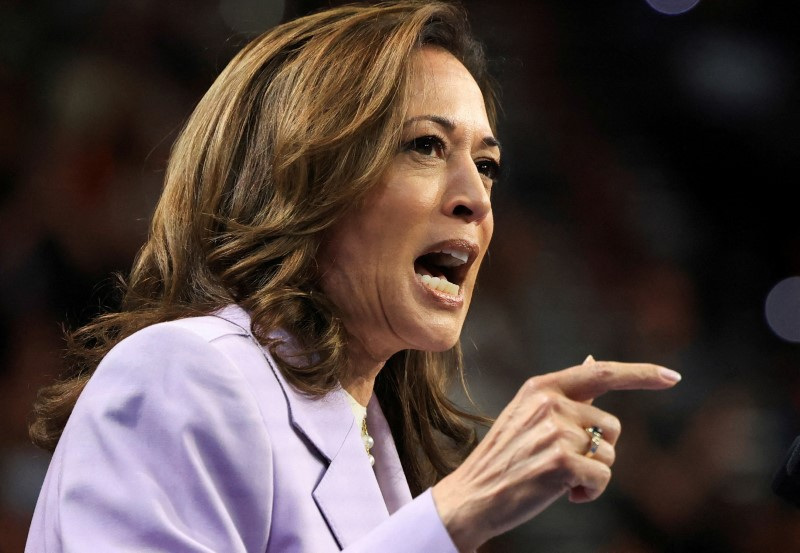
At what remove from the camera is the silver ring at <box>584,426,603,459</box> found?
762 mm

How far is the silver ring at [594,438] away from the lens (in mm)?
762

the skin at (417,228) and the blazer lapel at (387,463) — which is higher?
the skin at (417,228)

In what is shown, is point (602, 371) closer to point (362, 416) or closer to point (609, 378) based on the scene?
point (609, 378)

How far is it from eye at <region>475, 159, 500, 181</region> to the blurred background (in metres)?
0.71

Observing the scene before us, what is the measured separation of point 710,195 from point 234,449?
1570 millimetres

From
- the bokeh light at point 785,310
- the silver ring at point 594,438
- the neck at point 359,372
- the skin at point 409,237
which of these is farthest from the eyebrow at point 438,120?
the bokeh light at point 785,310

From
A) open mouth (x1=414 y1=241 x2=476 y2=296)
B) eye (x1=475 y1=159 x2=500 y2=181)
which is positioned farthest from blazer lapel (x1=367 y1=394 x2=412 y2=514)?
eye (x1=475 y1=159 x2=500 y2=181)

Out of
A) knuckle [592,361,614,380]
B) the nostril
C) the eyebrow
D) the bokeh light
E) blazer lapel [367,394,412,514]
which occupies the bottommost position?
blazer lapel [367,394,412,514]

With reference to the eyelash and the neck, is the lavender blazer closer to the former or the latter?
the neck

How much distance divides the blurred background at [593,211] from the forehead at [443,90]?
0.73m

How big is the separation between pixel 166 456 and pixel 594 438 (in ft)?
1.17

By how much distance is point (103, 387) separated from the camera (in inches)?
33.3

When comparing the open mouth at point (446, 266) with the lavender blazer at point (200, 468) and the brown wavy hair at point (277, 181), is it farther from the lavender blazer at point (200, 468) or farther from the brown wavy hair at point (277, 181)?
the lavender blazer at point (200, 468)

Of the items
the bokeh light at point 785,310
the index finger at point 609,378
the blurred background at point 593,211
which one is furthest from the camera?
the bokeh light at point 785,310
